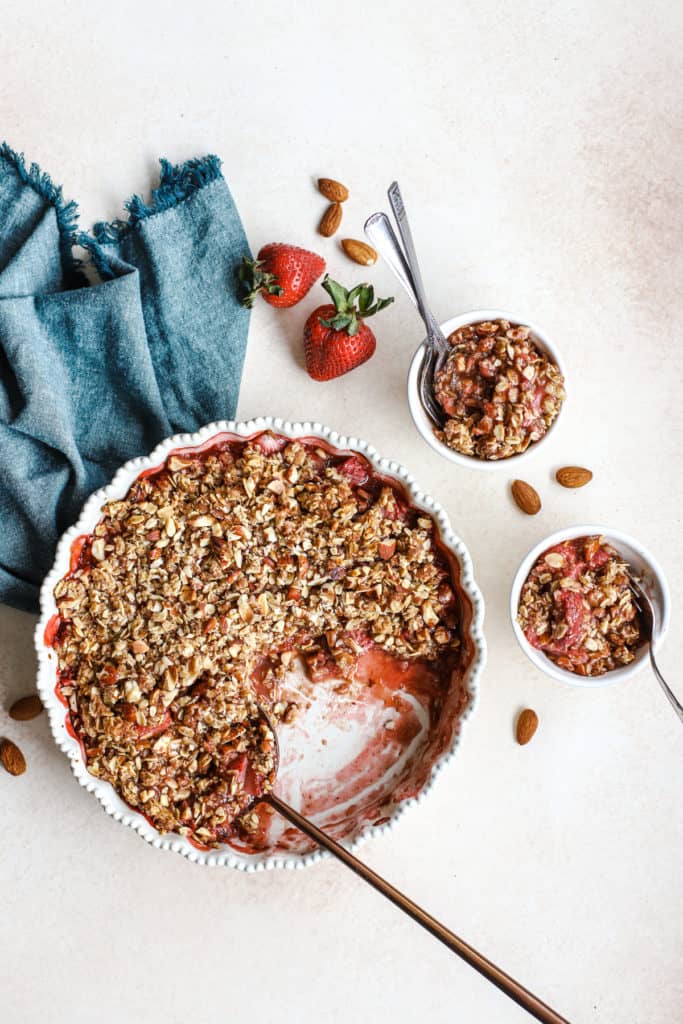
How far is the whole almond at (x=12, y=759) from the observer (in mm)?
1668

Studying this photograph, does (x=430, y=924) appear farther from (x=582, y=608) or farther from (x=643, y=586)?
(x=643, y=586)

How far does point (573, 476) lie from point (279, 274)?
0.68m

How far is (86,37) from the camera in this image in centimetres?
171

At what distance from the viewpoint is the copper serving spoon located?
3.86 ft

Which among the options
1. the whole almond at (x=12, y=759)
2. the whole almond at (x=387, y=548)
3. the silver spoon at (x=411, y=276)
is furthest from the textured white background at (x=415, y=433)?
the whole almond at (x=387, y=548)

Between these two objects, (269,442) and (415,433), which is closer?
(269,442)

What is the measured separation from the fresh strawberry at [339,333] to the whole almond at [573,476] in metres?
0.44

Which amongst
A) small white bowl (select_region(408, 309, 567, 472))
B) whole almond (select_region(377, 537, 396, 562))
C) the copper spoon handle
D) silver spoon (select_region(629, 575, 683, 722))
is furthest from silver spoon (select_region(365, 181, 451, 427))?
the copper spoon handle

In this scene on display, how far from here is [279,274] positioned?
1642mm

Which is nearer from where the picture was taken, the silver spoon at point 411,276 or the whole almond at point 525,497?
the silver spoon at point 411,276

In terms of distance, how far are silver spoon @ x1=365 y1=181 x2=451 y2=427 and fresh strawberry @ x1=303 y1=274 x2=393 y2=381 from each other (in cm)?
6

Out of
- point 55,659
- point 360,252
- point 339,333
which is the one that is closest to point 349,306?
point 339,333

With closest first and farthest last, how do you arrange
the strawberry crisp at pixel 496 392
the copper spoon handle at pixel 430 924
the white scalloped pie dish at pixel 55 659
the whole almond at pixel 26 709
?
the copper spoon handle at pixel 430 924 < the white scalloped pie dish at pixel 55 659 < the strawberry crisp at pixel 496 392 < the whole almond at pixel 26 709

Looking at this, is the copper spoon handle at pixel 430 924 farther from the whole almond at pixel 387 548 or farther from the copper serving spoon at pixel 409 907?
the whole almond at pixel 387 548
